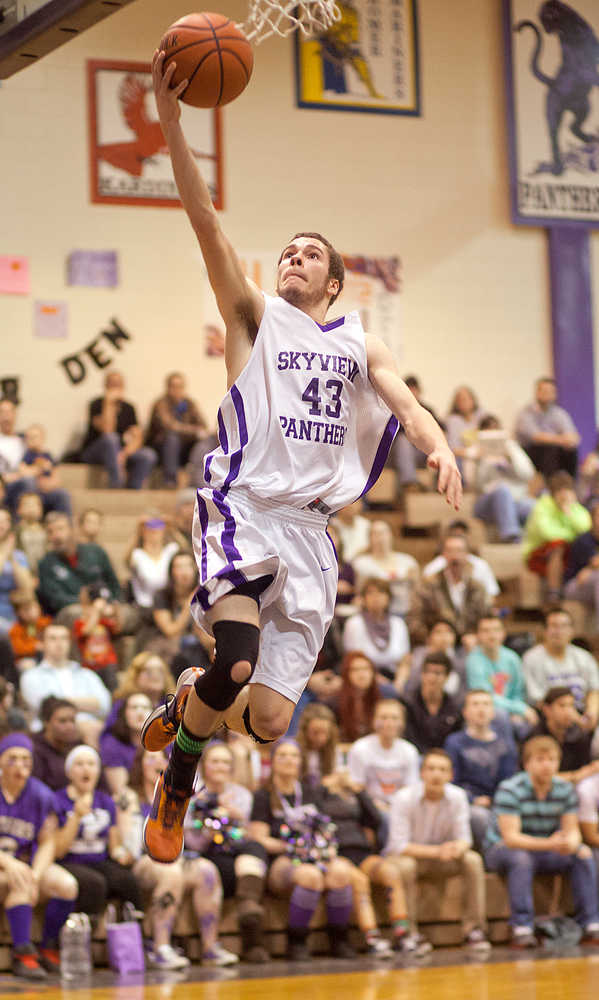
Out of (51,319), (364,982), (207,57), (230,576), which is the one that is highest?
(51,319)

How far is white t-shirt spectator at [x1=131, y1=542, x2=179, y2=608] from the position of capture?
1102 cm

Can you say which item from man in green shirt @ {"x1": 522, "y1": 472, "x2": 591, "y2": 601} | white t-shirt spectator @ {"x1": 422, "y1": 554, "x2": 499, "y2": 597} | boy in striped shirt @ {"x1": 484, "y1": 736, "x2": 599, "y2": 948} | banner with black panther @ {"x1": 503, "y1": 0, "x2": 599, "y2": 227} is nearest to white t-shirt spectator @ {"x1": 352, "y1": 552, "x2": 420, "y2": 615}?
white t-shirt spectator @ {"x1": 422, "y1": 554, "x2": 499, "y2": 597}

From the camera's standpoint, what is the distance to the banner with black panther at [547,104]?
1656cm

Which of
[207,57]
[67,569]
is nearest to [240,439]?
[207,57]

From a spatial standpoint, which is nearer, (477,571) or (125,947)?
(125,947)

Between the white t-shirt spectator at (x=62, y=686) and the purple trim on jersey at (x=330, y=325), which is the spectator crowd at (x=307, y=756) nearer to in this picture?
the white t-shirt spectator at (x=62, y=686)

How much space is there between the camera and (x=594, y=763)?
976 centimetres

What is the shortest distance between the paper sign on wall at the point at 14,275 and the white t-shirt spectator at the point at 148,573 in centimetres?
462

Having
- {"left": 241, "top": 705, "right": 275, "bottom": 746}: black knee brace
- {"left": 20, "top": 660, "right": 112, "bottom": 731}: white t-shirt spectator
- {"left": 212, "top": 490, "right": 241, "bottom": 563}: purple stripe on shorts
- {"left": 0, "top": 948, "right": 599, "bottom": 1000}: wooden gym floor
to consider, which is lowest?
{"left": 0, "top": 948, "right": 599, "bottom": 1000}: wooden gym floor

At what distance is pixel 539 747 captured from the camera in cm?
937

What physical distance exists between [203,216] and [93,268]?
10718 mm

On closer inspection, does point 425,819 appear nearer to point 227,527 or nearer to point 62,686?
point 62,686

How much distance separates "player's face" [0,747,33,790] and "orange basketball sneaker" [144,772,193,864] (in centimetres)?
334

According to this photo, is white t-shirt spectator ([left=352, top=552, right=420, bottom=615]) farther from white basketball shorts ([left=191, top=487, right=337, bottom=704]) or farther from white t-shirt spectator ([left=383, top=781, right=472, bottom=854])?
white basketball shorts ([left=191, top=487, right=337, bottom=704])
